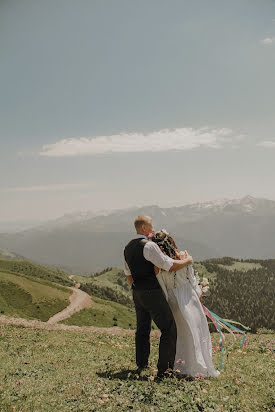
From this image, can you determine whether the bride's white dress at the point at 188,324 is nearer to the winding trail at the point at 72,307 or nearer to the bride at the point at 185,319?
the bride at the point at 185,319

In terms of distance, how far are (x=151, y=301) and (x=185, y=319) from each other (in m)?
1.64

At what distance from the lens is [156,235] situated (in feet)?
35.4

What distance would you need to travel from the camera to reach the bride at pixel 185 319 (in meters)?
10.6

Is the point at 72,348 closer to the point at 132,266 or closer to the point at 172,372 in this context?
the point at 172,372

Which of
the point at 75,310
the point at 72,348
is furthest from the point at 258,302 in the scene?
the point at 72,348

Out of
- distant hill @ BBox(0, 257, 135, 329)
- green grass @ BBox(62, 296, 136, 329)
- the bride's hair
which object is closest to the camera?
the bride's hair

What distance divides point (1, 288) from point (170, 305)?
57.4 meters

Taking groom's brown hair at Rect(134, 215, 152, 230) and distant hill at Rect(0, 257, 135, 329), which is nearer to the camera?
groom's brown hair at Rect(134, 215, 152, 230)

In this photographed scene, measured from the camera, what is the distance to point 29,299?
59.6 meters

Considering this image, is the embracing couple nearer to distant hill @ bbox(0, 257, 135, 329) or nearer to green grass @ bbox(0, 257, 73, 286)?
distant hill @ bbox(0, 257, 135, 329)

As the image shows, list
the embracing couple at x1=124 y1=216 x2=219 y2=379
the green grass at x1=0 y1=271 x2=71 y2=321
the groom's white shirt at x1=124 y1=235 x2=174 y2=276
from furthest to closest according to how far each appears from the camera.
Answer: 1. the green grass at x1=0 y1=271 x2=71 y2=321
2. the embracing couple at x1=124 y1=216 x2=219 y2=379
3. the groom's white shirt at x1=124 y1=235 x2=174 y2=276

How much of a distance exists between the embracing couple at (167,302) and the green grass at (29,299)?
151ft

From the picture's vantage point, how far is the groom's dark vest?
33.0 ft

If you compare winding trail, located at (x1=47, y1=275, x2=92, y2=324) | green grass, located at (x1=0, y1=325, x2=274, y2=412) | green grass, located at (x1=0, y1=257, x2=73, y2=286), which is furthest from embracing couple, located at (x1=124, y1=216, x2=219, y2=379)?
green grass, located at (x1=0, y1=257, x2=73, y2=286)
